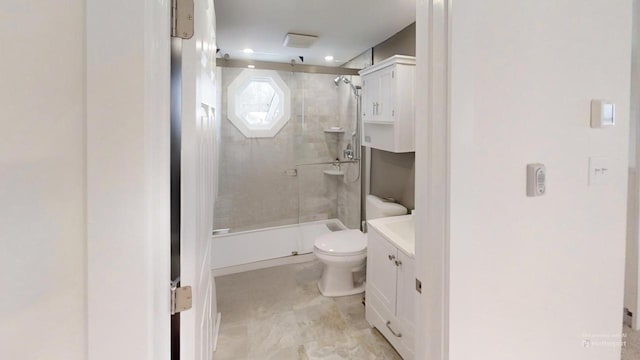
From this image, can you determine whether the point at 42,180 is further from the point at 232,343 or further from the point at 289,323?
the point at 289,323

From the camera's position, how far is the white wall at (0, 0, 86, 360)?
591 millimetres

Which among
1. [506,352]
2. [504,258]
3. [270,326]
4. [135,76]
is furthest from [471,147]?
[270,326]

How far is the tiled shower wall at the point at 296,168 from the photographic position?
3.64 meters

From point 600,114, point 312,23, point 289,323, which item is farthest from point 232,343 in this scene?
point 312,23

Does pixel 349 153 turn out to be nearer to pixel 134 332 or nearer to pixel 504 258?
pixel 504 258

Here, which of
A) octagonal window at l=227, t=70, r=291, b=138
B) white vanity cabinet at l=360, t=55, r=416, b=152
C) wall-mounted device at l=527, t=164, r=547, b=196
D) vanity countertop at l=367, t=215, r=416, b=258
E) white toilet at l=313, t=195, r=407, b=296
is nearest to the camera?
wall-mounted device at l=527, t=164, r=547, b=196

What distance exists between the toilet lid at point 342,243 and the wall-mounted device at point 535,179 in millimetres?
1672

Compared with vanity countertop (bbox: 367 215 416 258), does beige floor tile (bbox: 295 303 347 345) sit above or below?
below

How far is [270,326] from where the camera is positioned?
2275 millimetres

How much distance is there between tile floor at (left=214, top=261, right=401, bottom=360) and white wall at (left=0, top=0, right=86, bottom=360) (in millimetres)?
1538

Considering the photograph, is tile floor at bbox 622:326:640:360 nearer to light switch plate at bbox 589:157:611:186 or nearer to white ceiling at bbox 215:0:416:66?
light switch plate at bbox 589:157:611:186

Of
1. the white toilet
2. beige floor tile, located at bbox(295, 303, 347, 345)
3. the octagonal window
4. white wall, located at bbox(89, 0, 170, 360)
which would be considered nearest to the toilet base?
the white toilet

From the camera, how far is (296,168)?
379 cm

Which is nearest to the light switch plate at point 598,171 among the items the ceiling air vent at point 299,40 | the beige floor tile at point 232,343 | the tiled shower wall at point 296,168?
the beige floor tile at point 232,343
